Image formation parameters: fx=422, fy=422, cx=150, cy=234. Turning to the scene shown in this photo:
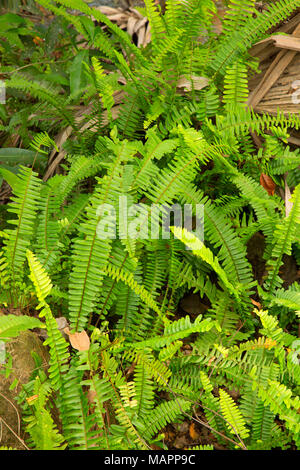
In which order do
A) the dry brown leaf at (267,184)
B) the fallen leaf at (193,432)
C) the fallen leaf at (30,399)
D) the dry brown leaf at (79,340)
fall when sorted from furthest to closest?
1. the dry brown leaf at (267,184)
2. the fallen leaf at (193,432)
3. the dry brown leaf at (79,340)
4. the fallen leaf at (30,399)

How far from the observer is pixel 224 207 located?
2148 millimetres

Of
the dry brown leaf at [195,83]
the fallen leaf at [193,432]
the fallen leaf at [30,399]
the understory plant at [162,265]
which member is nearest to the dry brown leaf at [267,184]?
the understory plant at [162,265]

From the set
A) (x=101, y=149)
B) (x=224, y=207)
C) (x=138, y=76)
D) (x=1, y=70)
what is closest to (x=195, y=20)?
(x=138, y=76)

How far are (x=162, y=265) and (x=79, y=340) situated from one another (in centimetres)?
54

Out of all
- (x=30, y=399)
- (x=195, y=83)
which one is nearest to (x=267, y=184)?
(x=195, y=83)

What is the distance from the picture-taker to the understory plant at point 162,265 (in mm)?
1598

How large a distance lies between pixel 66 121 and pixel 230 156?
936 mm

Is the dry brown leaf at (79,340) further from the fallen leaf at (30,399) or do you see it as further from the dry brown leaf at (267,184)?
the dry brown leaf at (267,184)

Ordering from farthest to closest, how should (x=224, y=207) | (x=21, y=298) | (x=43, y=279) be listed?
(x=224, y=207) < (x=21, y=298) < (x=43, y=279)

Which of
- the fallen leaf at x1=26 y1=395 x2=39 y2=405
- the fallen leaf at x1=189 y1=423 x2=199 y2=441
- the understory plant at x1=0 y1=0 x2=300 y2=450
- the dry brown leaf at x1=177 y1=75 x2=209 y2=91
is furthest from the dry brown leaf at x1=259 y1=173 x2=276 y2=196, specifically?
the fallen leaf at x1=26 y1=395 x2=39 y2=405

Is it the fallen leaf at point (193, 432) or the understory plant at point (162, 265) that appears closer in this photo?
the understory plant at point (162, 265)

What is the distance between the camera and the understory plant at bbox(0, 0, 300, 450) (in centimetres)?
160

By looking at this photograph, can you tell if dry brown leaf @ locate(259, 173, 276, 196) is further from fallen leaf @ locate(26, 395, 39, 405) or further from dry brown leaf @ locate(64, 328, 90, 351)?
fallen leaf @ locate(26, 395, 39, 405)

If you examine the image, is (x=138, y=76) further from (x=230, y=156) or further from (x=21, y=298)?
(x=21, y=298)
